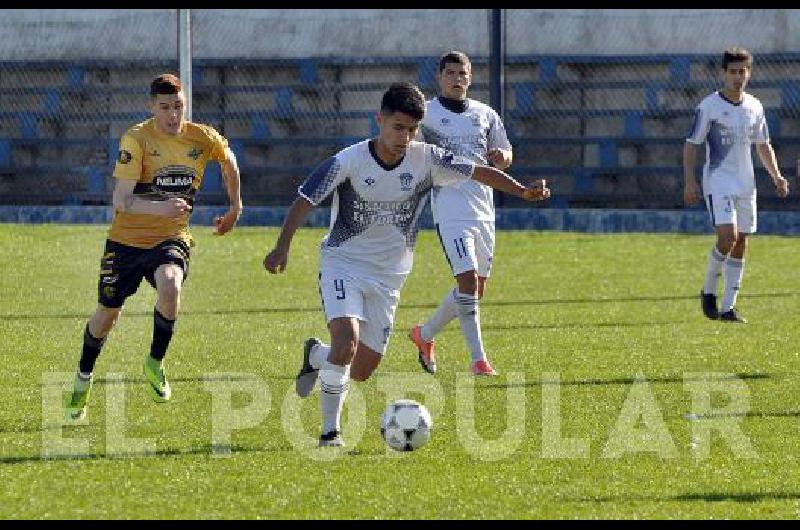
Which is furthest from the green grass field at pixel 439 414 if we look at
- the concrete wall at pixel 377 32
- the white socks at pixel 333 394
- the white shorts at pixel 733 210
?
the concrete wall at pixel 377 32

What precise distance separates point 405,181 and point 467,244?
9.33 feet

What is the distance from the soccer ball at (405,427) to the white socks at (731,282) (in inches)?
274

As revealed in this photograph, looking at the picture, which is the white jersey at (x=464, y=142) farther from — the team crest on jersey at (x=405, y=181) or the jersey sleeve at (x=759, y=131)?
the jersey sleeve at (x=759, y=131)

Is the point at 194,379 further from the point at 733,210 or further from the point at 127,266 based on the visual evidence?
the point at 733,210

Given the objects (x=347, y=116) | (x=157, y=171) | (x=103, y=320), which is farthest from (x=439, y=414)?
(x=347, y=116)

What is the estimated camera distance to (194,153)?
9.91 m

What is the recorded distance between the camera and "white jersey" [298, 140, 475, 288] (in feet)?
28.4

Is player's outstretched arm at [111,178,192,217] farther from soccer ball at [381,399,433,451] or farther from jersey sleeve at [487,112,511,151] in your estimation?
jersey sleeve at [487,112,511,151]

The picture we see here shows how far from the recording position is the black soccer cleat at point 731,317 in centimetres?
1467

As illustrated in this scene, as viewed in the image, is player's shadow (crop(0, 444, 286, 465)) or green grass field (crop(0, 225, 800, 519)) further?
player's shadow (crop(0, 444, 286, 465))

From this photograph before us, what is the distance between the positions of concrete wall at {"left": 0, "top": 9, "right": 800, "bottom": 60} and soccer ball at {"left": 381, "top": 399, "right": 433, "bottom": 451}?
1690cm

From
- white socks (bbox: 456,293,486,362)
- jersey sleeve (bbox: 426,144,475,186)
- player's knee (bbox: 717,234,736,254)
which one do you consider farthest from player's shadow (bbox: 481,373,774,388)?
player's knee (bbox: 717,234,736,254)

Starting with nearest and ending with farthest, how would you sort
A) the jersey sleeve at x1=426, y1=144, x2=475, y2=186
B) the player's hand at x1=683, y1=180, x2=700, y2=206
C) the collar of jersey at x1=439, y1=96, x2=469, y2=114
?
the jersey sleeve at x1=426, y1=144, x2=475, y2=186 < the collar of jersey at x1=439, y1=96, x2=469, y2=114 < the player's hand at x1=683, y1=180, x2=700, y2=206
